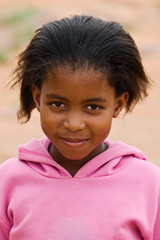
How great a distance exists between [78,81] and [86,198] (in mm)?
574

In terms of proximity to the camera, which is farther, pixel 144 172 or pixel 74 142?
pixel 144 172

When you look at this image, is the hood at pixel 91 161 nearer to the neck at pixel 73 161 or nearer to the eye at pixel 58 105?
the neck at pixel 73 161

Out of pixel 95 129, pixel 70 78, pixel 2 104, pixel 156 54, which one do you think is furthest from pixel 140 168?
pixel 156 54

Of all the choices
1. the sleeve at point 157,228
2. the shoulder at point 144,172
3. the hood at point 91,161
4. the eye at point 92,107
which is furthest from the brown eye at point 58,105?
the sleeve at point 157,228

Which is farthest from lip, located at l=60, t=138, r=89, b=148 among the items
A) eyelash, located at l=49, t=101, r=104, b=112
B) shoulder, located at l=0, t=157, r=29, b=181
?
shoulder, located at l=0, t=157, r=29, b=181

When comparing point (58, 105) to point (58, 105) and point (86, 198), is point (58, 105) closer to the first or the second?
point (58, 105)

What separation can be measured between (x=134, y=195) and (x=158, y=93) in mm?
6143

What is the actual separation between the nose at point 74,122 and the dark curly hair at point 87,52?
0.69 ft

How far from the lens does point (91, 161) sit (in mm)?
3252

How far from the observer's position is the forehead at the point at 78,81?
2.97 metres

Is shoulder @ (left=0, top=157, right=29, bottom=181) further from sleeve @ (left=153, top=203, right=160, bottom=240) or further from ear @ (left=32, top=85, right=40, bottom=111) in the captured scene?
sleeve @ (left=153, top=203, right=160, bottom=240)

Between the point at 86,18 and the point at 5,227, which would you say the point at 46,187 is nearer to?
the point at 5,227

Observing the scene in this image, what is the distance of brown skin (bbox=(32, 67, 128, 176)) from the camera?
2.98m

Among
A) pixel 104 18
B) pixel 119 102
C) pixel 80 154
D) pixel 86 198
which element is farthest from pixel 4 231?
pixel 104 18
